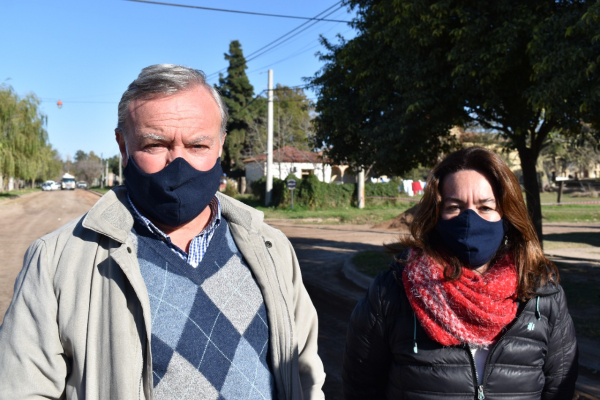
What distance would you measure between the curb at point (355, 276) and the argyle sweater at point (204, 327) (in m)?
7.59

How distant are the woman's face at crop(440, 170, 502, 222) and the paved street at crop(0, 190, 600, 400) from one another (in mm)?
3012

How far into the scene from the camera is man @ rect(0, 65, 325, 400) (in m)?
1.52

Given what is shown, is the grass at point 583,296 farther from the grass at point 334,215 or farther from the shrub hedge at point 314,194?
the shrub hedge at point 314,194

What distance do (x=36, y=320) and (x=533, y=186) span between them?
10.0 metres

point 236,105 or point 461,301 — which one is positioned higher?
point 236,105

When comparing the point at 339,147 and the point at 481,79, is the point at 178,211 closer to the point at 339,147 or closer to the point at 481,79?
the point at 481,79

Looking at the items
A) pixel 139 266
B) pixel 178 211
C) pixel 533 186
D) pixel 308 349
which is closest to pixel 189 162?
pixel 178 211

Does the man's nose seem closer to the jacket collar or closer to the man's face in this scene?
the man's face

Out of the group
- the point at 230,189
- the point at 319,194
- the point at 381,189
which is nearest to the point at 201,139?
the point at 319,194

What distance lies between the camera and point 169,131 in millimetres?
1782

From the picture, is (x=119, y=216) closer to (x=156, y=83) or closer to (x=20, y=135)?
(x=156, y=83)

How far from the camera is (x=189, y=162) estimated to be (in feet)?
6.02

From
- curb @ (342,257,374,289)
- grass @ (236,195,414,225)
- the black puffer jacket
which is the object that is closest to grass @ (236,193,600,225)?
grass @ (236,195,414,225)

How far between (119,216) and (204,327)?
470 millimetres
